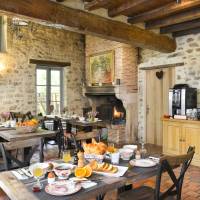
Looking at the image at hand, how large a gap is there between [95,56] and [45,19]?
14.1 ft

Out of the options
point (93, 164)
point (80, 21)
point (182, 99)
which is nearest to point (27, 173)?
point (93, 164)

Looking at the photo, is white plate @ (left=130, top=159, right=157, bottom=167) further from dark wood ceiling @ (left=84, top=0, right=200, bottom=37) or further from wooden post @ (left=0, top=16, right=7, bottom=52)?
wooden post @ (left=0, top=16, right=7, bottom=52)

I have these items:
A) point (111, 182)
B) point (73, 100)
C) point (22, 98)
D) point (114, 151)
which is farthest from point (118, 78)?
point (111, 182)

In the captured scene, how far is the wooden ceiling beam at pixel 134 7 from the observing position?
12.6 ft

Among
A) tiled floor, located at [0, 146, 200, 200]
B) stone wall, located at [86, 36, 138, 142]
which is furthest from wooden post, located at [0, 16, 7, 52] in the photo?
tiled floor, located at [0, 146, 200, 200]

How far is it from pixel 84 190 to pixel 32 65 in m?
6.16

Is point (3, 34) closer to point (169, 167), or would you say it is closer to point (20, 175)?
point (20, 175)

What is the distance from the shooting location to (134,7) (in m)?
4.09

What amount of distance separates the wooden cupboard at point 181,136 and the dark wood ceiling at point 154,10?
6.57 ft

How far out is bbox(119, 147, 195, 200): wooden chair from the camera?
1.98 m

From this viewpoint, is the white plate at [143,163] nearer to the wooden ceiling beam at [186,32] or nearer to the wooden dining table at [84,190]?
the wooden dining table at [84,190]

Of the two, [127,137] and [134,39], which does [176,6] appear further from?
[127,137]

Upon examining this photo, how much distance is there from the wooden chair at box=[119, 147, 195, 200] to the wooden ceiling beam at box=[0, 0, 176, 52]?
2.60 meters

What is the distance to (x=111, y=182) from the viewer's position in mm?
1912
